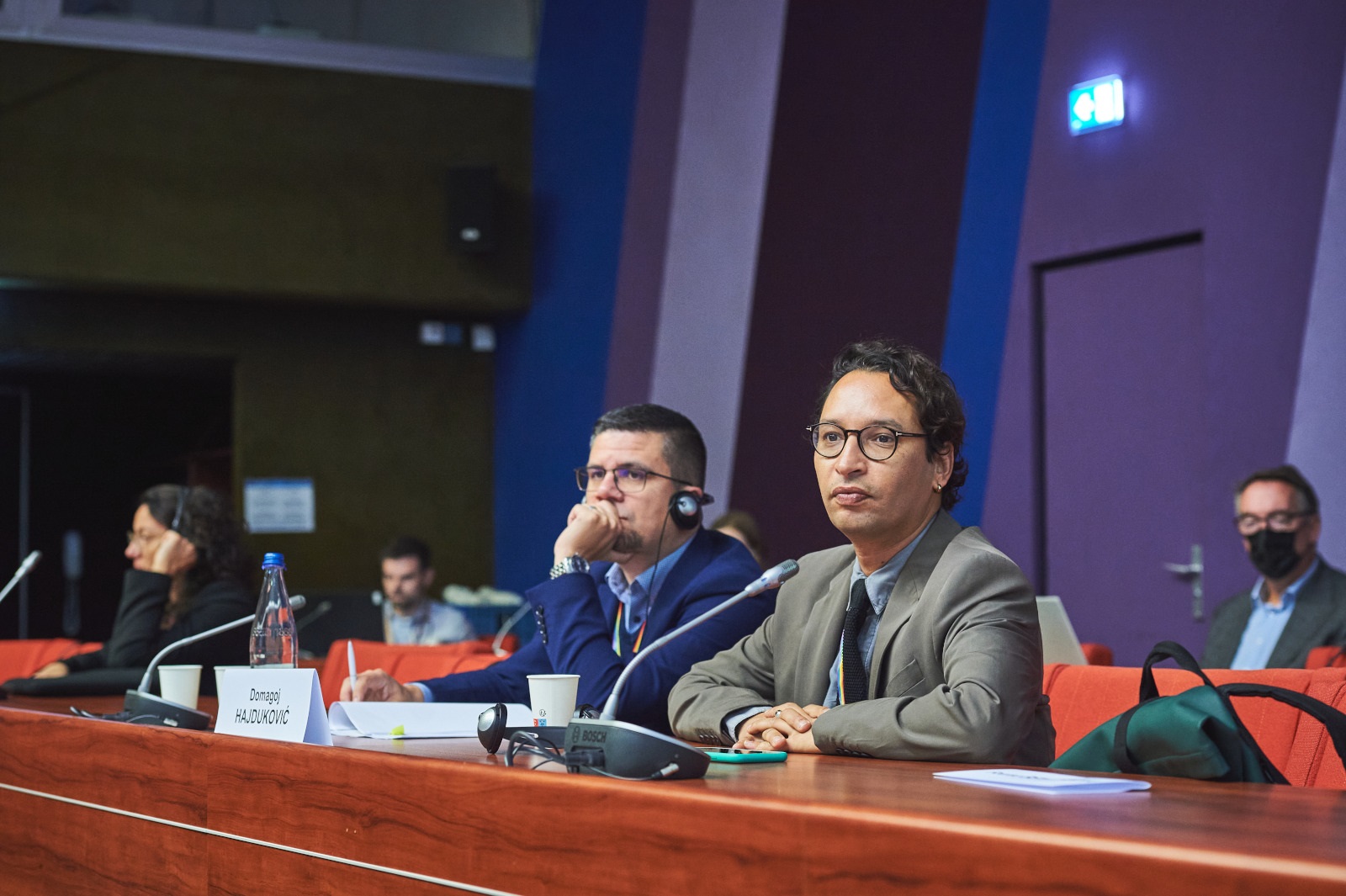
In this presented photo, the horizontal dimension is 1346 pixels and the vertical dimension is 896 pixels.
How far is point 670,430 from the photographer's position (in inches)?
101

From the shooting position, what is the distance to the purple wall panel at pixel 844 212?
18.1 ft

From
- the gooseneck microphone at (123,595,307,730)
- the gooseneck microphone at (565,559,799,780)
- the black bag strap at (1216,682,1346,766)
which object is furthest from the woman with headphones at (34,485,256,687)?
the black bag strap at (1216,682,1346,766)

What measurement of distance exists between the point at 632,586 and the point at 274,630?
2.17 feet

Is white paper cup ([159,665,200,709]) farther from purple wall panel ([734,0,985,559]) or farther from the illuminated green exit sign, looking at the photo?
the illuminated green exit sign

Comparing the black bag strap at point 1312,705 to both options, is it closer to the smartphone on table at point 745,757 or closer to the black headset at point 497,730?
the smartphone on table at point 745,757

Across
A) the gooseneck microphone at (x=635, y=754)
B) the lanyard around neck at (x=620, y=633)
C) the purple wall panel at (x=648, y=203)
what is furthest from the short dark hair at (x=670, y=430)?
the purple wall panel at (x=648, y=203)

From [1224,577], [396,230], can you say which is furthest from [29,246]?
[1224,577]

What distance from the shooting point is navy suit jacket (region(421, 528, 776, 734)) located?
2174mm

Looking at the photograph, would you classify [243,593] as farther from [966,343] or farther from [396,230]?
[396,230]

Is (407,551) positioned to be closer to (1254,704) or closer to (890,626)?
(890,626)

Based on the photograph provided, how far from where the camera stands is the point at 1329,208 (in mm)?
4430

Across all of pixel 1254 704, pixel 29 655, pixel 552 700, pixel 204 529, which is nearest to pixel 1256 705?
pixel 1254 704

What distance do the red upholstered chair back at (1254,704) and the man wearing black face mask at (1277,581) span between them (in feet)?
6.71

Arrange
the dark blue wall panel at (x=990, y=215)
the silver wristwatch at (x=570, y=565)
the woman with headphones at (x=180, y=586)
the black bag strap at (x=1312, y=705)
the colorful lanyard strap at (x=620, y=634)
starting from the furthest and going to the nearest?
1. the dark blue wall panel at (x=990, y=215)
2. the woman with headphones at (x=180, y=586)
3. the colorful lanyard strap at (x=620, y=634)
4. the silver wristwatch at (x=570, y=565)
5. the black bag strap at (x=1312, y=705)
